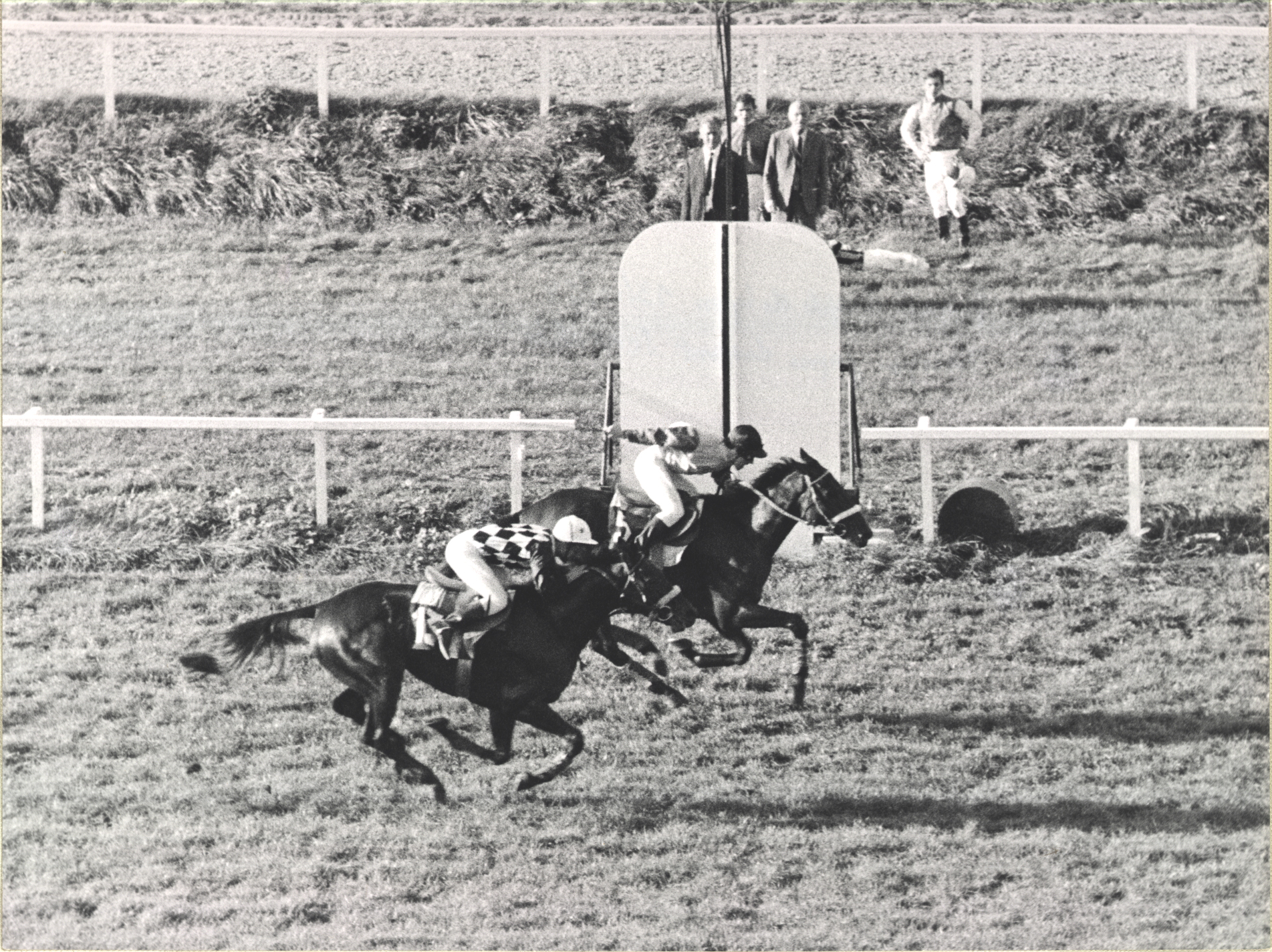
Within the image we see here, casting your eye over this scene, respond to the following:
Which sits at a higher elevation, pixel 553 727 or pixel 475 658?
pixel 475 658

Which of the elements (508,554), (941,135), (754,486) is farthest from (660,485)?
(941,135)

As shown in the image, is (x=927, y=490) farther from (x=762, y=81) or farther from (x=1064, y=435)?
(x=762, y=81)

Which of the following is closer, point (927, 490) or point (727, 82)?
point (727, 82)

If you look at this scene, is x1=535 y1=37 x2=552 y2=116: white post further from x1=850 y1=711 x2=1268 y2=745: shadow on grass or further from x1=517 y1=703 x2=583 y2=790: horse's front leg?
x1=517 y1=703 x2=583 y2=790: horse's front leg

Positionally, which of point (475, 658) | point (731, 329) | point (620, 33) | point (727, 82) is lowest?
point (475, 658)

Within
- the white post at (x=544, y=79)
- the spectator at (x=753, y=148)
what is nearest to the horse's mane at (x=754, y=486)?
the spectator at (x=753, y=148)

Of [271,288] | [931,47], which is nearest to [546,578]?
[271,288]

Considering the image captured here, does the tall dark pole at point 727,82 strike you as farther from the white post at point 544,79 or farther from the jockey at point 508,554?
the white post at point 544,79

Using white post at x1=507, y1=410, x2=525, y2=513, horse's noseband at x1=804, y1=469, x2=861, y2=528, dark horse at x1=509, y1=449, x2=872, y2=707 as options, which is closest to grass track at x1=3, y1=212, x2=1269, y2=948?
white post at x1=507, y1=410, x2=525, y2=513
